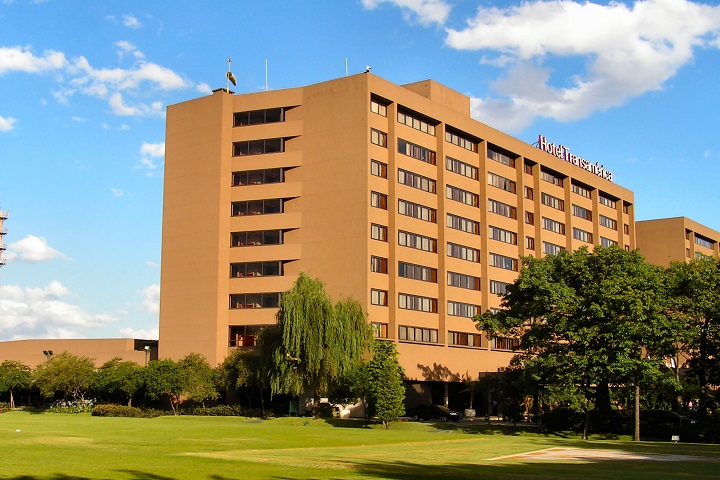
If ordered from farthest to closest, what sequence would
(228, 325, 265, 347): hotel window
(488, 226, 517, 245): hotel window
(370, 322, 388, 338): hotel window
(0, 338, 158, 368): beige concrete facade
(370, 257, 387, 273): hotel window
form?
(488, 226, 517, 245): hotel window → (0, 338, 158, 368): beige concrete facade → (228, 325, 265, 347): hotel window → (370, 257, 387, 273): hotel window → (370, 322, 388, 338): hotel window

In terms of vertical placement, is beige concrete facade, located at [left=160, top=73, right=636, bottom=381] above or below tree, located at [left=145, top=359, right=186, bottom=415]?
above

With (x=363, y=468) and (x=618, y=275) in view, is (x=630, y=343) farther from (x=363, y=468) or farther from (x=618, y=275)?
(x=363, y=468)

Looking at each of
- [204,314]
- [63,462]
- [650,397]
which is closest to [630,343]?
[650,397]

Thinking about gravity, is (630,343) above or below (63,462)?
above

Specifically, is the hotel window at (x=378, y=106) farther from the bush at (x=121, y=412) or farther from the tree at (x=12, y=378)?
the tree at (x=12, y=378)

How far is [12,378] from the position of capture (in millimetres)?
99875

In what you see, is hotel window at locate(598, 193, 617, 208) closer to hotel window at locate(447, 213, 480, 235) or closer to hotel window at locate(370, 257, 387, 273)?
hotel window at locate(447, 213, 480, 235)

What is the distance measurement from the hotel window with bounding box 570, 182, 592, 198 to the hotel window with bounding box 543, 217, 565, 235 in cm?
763

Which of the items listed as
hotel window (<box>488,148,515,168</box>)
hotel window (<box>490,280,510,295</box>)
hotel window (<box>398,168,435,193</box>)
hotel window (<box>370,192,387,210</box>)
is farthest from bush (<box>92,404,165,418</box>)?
hotel window (<box>488,148,515,168</box>)

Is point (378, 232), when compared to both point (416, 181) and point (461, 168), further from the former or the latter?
Result: point (461, 168)

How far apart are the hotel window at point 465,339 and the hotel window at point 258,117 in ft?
104

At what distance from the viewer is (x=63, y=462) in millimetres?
31359

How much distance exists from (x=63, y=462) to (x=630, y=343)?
138 ft

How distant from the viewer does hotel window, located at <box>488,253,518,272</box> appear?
4272 inches
